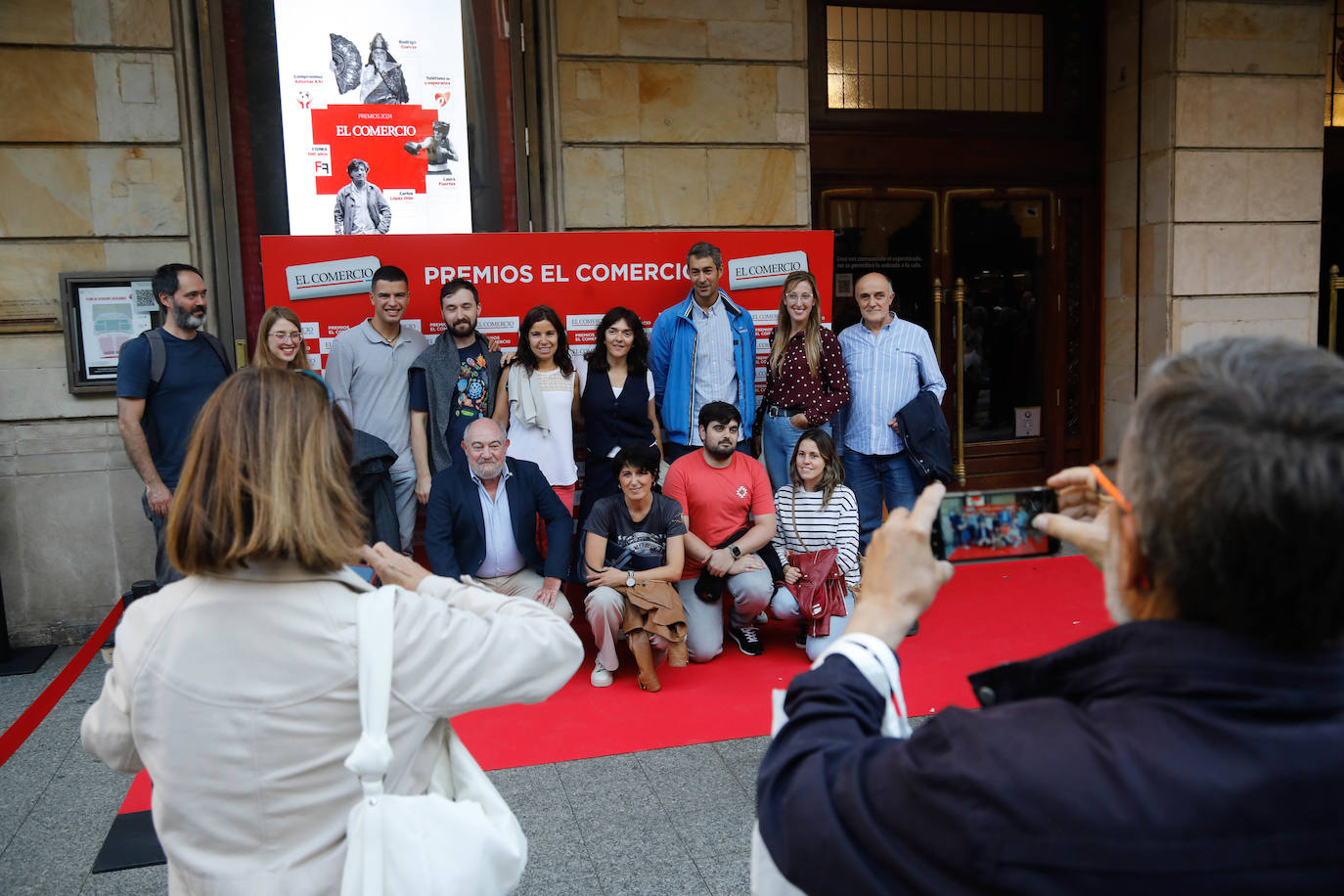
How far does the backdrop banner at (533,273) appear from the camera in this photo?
6004mm

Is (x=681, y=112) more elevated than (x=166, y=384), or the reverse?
(x=681, y=112)

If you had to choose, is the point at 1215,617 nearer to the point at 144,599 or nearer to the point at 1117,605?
the point at 1117,605

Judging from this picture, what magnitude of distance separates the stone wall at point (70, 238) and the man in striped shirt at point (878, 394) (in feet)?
13.0

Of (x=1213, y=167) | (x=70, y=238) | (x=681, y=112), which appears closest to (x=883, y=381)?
(x=681, y=112)

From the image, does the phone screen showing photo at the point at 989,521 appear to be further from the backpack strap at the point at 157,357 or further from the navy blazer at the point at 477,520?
the backpack strap at the point at 157,357

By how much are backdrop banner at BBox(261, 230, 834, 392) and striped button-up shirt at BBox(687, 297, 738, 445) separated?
0.40 m

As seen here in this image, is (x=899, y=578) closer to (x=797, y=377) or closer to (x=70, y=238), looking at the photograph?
(x=797, y=377)

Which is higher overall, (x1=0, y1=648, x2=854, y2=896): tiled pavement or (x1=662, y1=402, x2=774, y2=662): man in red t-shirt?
(x1=662, y1=402, x2=774, y2=662): man in red t-shirt

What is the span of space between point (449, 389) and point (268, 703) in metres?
4.18

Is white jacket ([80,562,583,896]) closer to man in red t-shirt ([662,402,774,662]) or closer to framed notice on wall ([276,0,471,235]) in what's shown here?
man in red t-shirt ([662,402,774,662])

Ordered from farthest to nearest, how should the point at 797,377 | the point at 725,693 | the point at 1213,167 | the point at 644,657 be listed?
the point at 1213,167 < the point at 797,377 < the point at 644,657 < the point at 725,693

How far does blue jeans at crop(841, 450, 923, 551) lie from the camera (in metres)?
6.25

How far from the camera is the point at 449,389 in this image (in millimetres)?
5754

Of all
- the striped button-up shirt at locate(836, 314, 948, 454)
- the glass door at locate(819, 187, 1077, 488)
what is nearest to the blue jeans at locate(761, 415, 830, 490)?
the striped button-up shirt at locate(836, 314, 948, 454)
